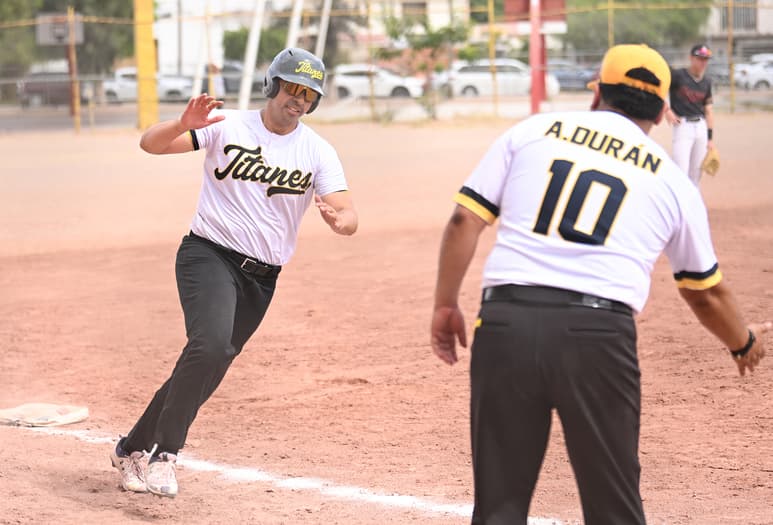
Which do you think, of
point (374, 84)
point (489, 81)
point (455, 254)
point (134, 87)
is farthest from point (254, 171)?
point (134, 87)

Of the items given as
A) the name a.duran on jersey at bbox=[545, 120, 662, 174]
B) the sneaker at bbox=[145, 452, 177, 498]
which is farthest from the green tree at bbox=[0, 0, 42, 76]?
the name a.duran on jersey at bbox=[545, 120, 662, 174]

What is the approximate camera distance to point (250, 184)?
5.69 m

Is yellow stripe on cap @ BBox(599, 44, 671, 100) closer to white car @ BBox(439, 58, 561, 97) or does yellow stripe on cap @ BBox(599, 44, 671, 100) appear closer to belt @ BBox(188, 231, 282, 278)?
belt @ BBox(188, 231, 282, 278)

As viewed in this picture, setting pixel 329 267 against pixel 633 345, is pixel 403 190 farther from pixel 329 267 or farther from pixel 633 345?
pixel 633 345

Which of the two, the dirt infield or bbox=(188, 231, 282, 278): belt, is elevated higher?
bbox=(188, 231, 282, 278): belt

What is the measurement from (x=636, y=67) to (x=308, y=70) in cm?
235

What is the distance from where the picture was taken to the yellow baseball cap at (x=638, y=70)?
3.62 metres

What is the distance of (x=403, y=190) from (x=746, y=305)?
31.3ft

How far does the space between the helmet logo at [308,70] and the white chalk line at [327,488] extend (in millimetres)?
2012

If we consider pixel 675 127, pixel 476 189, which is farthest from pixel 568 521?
pixel 675 127

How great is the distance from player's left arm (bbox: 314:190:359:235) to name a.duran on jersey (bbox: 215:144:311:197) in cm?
18

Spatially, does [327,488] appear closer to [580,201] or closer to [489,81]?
[580,201]

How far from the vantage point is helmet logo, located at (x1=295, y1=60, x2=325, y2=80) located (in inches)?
222

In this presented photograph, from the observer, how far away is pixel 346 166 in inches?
870
